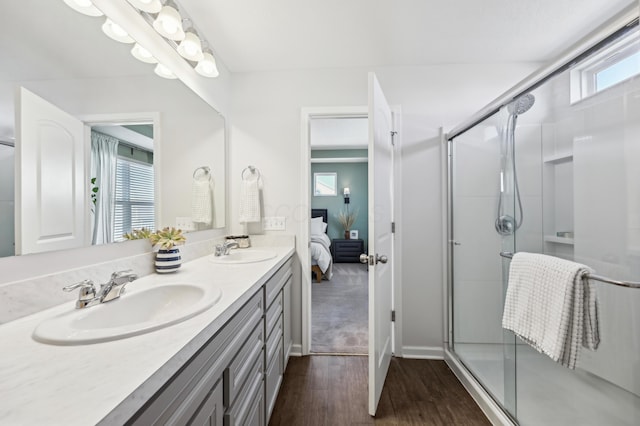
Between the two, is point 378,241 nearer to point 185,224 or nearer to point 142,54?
point 185,224

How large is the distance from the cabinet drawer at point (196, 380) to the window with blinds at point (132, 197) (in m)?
0.68

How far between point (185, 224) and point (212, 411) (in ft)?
3.70

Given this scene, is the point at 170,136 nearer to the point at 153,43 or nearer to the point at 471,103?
the point at 153,43

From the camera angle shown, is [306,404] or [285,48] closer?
[306,404]

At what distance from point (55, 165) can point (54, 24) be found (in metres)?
0.50

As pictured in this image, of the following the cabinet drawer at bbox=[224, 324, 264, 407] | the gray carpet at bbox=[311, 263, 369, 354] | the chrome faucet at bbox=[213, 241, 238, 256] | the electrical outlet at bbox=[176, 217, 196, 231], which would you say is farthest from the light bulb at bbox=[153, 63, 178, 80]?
the gray carpet at bbox=[311, 263, 369, 354]

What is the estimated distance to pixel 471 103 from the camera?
217cm

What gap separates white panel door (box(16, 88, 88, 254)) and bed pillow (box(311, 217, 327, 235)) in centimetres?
456

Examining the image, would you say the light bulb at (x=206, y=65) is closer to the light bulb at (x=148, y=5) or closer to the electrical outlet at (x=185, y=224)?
the light bulb at (x=148, y=5)

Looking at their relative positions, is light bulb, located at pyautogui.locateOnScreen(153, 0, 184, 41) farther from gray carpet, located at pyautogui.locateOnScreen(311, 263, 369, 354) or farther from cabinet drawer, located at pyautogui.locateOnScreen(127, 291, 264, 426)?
gray carpet, located at pyautogui.locateOnScreen(311, 263, 369, 354)

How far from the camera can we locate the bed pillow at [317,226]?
5.60 m

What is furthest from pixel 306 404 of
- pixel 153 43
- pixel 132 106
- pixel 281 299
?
pixel 153 43

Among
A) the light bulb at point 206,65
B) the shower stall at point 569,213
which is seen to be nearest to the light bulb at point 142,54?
the light bulb at point 206,65

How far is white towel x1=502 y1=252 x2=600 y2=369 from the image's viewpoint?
1.04 meters
